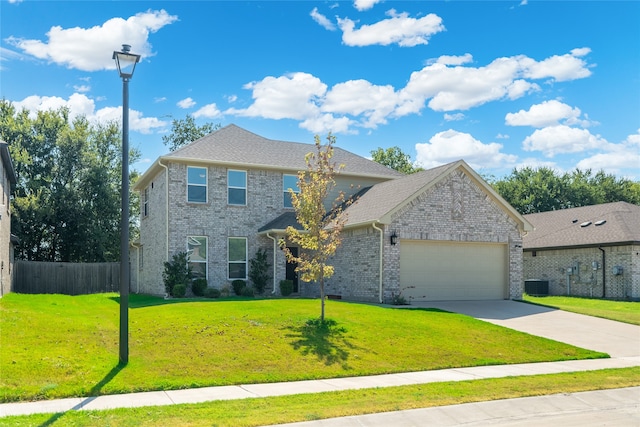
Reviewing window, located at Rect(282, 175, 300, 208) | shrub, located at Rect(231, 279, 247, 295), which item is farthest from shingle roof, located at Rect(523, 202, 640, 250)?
shrub, located at Rect(231, 279, 247, 295)

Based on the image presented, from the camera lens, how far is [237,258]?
2462 cm

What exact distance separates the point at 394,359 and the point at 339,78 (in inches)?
481

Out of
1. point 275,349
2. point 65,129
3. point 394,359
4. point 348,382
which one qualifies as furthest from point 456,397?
point 65,129

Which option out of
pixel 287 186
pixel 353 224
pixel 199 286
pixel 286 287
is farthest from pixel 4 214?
pixel 353 224

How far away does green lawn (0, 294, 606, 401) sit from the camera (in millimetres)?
9750

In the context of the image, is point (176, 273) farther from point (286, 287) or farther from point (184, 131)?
point (184, 131)

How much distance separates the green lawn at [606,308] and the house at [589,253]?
151 cm

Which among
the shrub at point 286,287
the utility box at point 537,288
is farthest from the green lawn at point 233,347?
the utility box at point 537,288

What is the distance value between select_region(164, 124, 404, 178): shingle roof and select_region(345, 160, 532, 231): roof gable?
11.1 ft

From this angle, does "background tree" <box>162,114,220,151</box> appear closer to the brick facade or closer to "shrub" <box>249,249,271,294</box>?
"shrub" <box>249,249,271,294</box>

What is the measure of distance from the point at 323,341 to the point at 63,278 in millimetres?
23189

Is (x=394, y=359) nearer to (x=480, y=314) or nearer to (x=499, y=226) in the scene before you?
(x=480, y=314)

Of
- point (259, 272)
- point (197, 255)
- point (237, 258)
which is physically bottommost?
point (259, 272)

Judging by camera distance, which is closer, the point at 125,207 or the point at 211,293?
the point at 125,207
